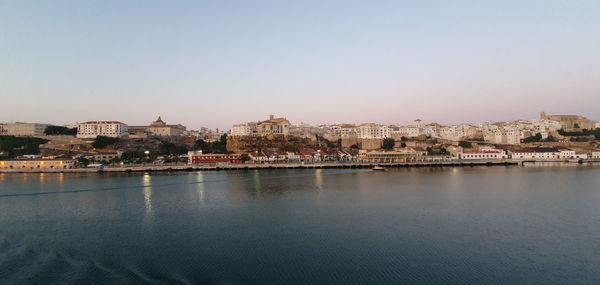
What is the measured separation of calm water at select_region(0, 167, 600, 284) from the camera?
6660 millimetres

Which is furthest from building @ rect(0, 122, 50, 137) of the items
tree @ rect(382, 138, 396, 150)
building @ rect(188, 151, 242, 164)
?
tree @ rect(382, 138, 396, 150)

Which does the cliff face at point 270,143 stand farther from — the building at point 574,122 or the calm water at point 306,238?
the building at point 574,122

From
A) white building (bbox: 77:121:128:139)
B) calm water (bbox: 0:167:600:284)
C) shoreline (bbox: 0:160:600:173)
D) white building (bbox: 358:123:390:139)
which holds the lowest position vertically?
calm water (bbox: 0:167:600:284)

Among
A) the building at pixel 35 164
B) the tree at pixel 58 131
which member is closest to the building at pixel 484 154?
the building at pixel 35 164

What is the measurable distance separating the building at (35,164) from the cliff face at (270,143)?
51.7ft

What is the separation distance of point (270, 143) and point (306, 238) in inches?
1379

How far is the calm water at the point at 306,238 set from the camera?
6660mm

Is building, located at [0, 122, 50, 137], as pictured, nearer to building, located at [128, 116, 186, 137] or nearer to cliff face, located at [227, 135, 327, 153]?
building, located at [128, 116, 186, 137]

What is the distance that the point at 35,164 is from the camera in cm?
3347

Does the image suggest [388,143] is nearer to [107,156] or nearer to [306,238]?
[107,156]

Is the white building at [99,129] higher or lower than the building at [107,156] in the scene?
higher

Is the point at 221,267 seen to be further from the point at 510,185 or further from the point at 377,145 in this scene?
the point at 377,145

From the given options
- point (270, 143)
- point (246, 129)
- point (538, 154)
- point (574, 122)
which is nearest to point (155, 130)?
point (246, 129)

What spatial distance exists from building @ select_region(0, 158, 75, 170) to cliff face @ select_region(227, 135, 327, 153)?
1575 cm
